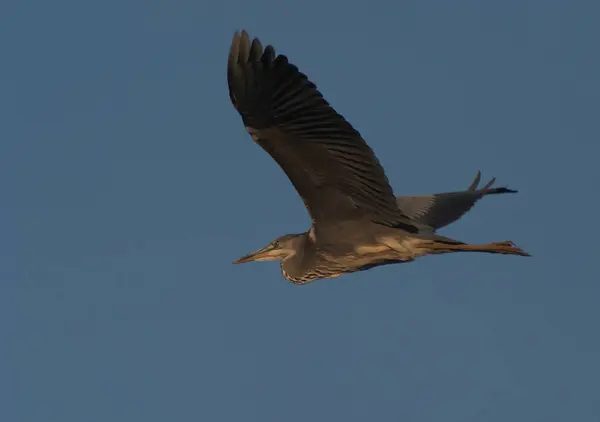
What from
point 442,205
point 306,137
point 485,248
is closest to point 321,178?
point 306,137

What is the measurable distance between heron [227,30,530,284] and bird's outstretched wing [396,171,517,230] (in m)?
1.49

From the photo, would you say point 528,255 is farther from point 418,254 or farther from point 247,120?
point 247,120

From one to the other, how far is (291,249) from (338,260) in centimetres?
89

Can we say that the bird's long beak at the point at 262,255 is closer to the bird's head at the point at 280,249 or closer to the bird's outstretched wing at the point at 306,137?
the bird's head at the point at 280,249

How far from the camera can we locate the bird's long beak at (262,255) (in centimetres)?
1031

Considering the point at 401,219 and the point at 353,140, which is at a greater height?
the point at 353,140

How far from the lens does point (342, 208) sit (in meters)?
8.67

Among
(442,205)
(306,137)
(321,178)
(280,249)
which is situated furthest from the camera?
(442,205)

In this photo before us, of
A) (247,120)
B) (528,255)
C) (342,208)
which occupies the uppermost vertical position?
Answer: (247,120)

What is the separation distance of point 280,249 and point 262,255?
449 millimetres

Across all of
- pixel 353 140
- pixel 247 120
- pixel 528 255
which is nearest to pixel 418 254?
pixel 528 255

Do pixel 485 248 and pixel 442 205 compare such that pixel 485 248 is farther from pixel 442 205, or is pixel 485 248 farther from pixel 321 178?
pixel 442 205

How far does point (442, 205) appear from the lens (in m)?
10.9

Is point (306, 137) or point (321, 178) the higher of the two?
point (306, 137)
